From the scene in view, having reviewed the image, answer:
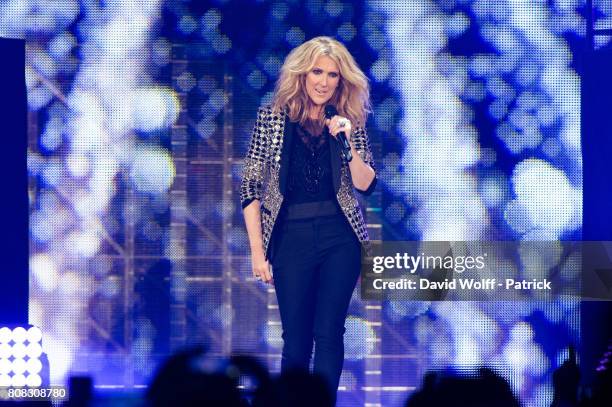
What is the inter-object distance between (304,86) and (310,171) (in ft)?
1.46

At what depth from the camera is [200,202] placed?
5.63 meters

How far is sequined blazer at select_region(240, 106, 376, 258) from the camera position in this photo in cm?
551

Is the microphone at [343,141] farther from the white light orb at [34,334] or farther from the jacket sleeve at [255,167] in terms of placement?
the white light orb at [34,334]

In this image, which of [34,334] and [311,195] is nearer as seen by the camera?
[311,195]

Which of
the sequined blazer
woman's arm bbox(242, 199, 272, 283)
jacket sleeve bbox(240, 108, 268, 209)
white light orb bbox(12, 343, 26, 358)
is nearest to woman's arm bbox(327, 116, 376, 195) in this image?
the sequined blazer

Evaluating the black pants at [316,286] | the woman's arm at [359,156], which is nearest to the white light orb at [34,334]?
the black pants at [316,286]

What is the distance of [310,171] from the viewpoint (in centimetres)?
549

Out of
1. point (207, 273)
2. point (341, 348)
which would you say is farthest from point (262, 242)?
point (341, 348)

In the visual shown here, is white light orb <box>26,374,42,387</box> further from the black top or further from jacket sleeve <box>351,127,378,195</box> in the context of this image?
jacket sleeve <box>351,127,378,195</box>

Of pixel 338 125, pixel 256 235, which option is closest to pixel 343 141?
pixel 338 125

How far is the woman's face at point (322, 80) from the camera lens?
5570mm

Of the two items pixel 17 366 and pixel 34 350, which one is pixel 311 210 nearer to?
pixel 34 350

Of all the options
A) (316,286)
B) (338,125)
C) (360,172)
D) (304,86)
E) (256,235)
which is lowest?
(316,286)

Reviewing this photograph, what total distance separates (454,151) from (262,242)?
3.56 feet
